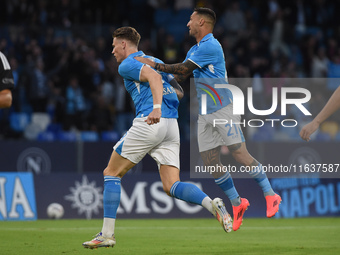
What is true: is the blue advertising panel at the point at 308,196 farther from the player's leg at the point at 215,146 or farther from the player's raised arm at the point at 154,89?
the player's raised arm at the point at 154,89

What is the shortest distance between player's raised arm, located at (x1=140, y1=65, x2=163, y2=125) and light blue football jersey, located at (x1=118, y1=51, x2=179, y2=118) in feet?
0.39

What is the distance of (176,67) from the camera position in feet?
26.9

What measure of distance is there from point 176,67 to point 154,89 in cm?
113

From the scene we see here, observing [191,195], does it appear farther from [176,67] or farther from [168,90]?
[176,67]

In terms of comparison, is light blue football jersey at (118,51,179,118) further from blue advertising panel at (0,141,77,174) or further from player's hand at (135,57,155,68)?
blue advertising panel at (0,141,77,174)

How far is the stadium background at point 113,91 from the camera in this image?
41.7 feet

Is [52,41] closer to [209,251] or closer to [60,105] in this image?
[60,105]

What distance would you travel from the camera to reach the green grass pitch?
7.93 metres

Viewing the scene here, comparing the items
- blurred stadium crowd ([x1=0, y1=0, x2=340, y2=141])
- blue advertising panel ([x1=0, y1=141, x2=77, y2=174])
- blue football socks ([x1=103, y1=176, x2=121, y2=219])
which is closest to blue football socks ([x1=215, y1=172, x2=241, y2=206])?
blue football socks ([x1=103, y1=176, x2=121, y2=219])

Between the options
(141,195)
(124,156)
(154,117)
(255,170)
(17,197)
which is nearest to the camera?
(154,117)

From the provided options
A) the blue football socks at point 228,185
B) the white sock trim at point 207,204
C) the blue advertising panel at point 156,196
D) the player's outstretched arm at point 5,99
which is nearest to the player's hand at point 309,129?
the white sock trim at point 207,204

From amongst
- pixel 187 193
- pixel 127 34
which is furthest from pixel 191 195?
pixel 127 34

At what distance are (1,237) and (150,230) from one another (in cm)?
241

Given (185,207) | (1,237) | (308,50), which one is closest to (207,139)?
(1,237)
